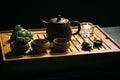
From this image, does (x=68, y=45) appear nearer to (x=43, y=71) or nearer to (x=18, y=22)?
(x=43, y=71)

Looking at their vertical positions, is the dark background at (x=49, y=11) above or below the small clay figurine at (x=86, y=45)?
above

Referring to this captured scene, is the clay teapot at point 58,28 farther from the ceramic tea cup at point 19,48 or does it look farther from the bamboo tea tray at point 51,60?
the ceramic tea cup at point 19,48

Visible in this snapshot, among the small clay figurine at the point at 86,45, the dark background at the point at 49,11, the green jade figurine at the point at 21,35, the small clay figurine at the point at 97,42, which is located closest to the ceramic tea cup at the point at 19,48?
the green jade figurine at the point at 21,35

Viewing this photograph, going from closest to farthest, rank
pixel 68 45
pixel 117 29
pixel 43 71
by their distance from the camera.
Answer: pixel 43 71 < pixel 68 45 < pixel 117 29

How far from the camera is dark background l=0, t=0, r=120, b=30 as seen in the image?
3.74m

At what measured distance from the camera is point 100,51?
1907mm

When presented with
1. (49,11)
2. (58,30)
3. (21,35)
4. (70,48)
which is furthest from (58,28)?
(49,11)

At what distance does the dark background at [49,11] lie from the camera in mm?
3744

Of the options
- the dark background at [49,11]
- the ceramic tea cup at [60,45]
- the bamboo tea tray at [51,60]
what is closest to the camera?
the bamboo tea tray at [51,60]

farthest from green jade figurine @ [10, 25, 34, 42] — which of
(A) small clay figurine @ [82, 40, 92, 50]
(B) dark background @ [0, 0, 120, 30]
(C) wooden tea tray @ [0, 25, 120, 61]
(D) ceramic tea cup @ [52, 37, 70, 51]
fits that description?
(B) dark background @ [0, 0, 120, 30]

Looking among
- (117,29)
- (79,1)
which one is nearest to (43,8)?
(79,1)

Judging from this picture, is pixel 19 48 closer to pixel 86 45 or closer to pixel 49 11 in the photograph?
pixel 86 45

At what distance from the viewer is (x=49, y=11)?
3.85m

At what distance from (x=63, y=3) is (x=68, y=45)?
2.03m
